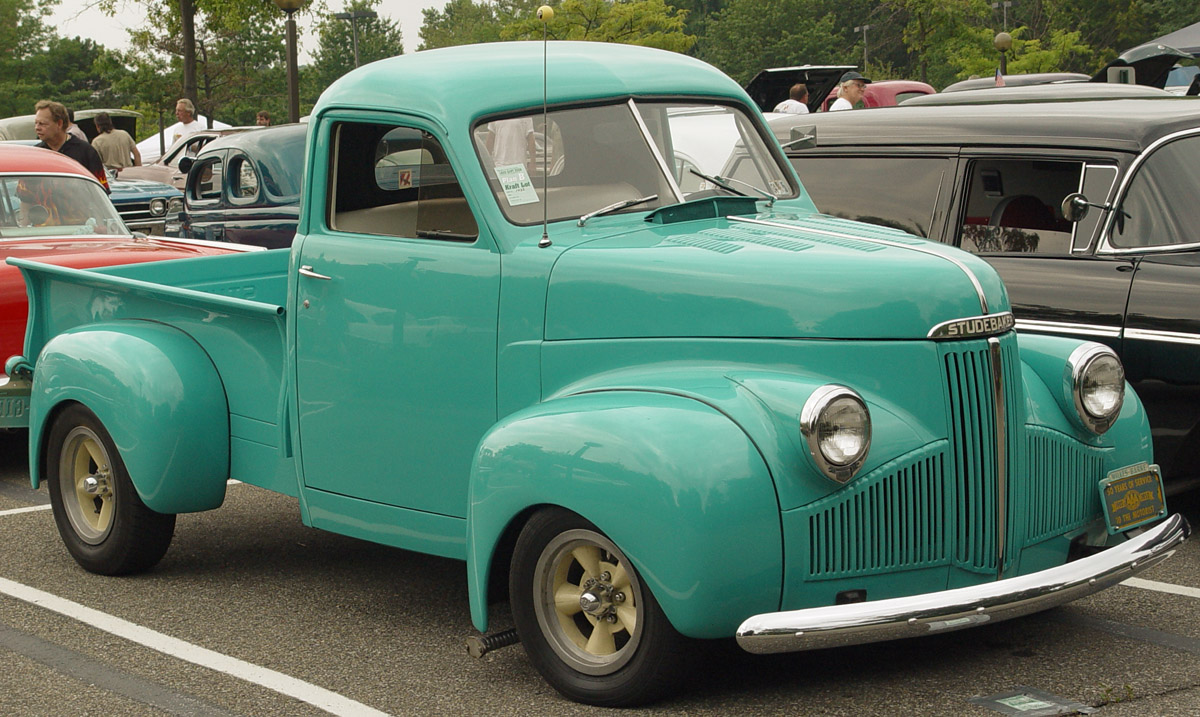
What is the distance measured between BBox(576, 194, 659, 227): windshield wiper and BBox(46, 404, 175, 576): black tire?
7.54ft

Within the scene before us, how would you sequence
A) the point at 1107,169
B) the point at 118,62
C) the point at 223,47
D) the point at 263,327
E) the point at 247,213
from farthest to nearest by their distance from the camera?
the point at 223,47 → the point at 118,62 → the point at 247,213 → the point at 1107,169 → the point at 263,327

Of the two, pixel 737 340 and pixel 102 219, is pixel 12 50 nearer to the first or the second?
pixel 102 219

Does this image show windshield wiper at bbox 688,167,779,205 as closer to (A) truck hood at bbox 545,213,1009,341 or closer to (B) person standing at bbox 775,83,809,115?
(A) truck hood at bbox 545,213,1009,341

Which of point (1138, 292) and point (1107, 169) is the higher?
point (1107, 169)

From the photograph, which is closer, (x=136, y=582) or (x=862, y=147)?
(x=136, y=582)

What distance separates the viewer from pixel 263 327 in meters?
5.39

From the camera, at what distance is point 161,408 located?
5461 millimetres

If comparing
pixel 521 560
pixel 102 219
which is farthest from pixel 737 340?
pixel 102 219

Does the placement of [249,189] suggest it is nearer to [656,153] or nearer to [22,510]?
[22,510]

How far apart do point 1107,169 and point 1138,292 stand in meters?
0.67

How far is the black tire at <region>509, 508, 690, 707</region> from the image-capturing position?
3.93 metres

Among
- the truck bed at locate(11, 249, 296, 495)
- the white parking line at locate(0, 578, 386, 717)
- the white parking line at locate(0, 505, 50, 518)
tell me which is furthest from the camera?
the white parking line at locate(0, 505, 50, 518)

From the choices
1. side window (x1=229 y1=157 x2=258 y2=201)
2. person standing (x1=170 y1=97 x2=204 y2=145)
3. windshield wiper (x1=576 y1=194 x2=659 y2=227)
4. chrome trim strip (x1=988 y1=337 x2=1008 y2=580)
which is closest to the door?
windshield wiper (x1=576 y1=194 x2=659 y2=227)

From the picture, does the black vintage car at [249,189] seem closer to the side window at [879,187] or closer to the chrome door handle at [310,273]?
the side window at [879,187]
